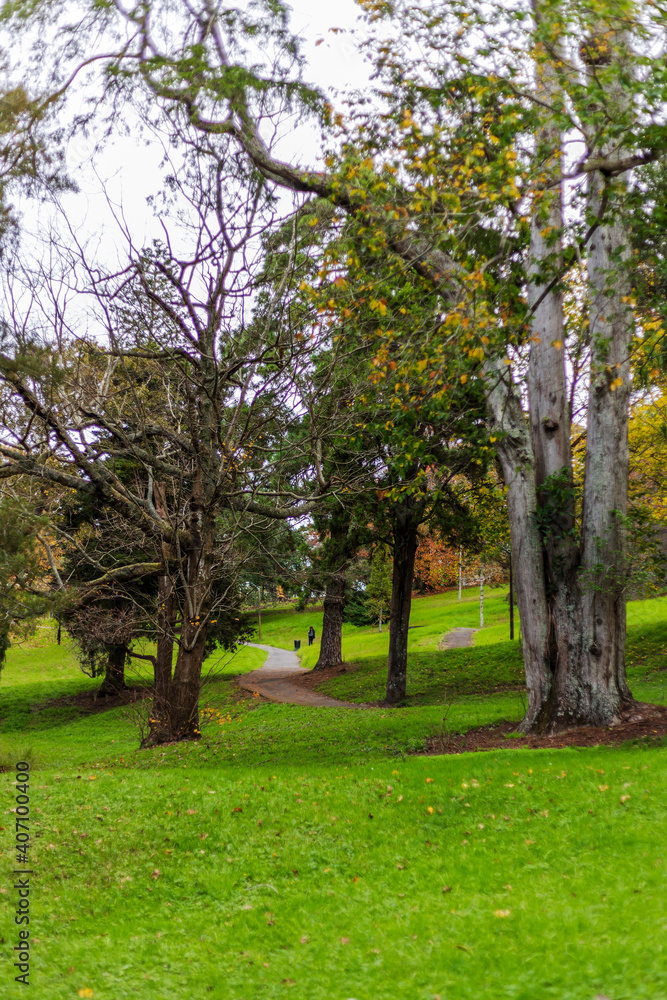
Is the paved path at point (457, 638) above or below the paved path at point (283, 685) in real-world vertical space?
above

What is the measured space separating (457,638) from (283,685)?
902cm

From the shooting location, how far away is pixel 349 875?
18.8 feet

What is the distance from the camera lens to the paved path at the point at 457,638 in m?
28.3

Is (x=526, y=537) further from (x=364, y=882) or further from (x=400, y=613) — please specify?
(x=400, y=613)

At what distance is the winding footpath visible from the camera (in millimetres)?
20703

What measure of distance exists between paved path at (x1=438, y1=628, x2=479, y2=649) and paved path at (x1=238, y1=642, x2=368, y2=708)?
6.12m

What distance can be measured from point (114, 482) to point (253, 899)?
687 centimetres

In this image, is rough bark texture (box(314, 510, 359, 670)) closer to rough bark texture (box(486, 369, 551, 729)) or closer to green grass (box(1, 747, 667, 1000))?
rough bark texture (box(486, 369, 551, 729))

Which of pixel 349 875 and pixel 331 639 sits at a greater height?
pixel 349 875

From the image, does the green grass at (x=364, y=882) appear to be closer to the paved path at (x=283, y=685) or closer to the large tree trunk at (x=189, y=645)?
the large tree trunk at (x=189, y=645)

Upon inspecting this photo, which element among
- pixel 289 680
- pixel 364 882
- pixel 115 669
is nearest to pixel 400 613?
pixel 289 680

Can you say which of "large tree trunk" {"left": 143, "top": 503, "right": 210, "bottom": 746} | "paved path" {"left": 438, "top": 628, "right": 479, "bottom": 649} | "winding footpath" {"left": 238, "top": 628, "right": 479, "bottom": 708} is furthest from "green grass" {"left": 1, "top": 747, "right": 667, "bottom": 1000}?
"paved path" {"left": 438, "top": 628, "right": 479, "bottom": 649}

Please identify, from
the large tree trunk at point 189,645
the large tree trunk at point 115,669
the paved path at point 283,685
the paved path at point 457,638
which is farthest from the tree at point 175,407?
the paved path at point 457,638

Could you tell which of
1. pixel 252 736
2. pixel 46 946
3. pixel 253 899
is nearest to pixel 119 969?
pixel 46 946
